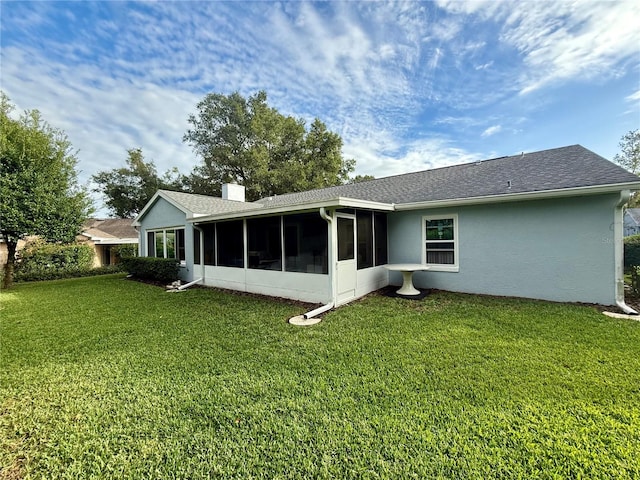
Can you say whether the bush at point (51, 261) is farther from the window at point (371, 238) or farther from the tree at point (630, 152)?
the tree at point (630, 152)

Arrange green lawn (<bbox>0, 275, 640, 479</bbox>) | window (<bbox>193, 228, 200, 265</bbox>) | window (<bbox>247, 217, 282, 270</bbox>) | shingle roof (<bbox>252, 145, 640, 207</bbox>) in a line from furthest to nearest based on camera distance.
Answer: window (<bbox>193, 228, 200, 265</bbox>) < window (<bbox>247, 217, 282, 270</bbox>) < shingle roof (<bbox>252, 145, 640, 207</bbox>) < green lawn (<bbox>0, 275, 640, 479</bbox>)

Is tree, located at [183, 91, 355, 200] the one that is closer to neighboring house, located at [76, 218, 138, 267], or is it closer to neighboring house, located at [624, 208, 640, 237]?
neighboring house, located at [76, 218, 138, 267]

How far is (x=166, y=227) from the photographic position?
39.4 feet

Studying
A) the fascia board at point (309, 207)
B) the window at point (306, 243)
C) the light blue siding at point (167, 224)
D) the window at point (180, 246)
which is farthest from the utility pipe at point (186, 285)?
the window at point (306, 243)

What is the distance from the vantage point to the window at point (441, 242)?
780 centimetres

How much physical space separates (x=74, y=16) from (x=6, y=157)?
7.10 meters

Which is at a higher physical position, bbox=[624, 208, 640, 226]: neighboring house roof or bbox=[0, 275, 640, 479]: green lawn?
bbox=[624, 208, 640, 226]: neighboring house roof

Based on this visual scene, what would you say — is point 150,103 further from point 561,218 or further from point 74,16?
point 561,218

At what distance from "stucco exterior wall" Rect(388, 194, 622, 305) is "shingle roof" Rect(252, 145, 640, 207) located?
0.43 m

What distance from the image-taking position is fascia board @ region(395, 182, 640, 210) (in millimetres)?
5502

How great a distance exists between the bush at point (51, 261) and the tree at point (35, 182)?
2445mm

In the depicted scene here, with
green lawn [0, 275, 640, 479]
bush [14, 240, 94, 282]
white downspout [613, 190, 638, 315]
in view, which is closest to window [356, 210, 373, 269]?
green lawn [0, 275, 640, 479]

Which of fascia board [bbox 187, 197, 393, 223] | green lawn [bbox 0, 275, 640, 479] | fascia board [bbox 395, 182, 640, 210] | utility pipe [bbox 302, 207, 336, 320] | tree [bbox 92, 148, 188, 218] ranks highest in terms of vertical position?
tree [bbox 92, 148, 188, 218]

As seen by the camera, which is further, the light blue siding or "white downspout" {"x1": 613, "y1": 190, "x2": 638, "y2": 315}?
the light blue siding
